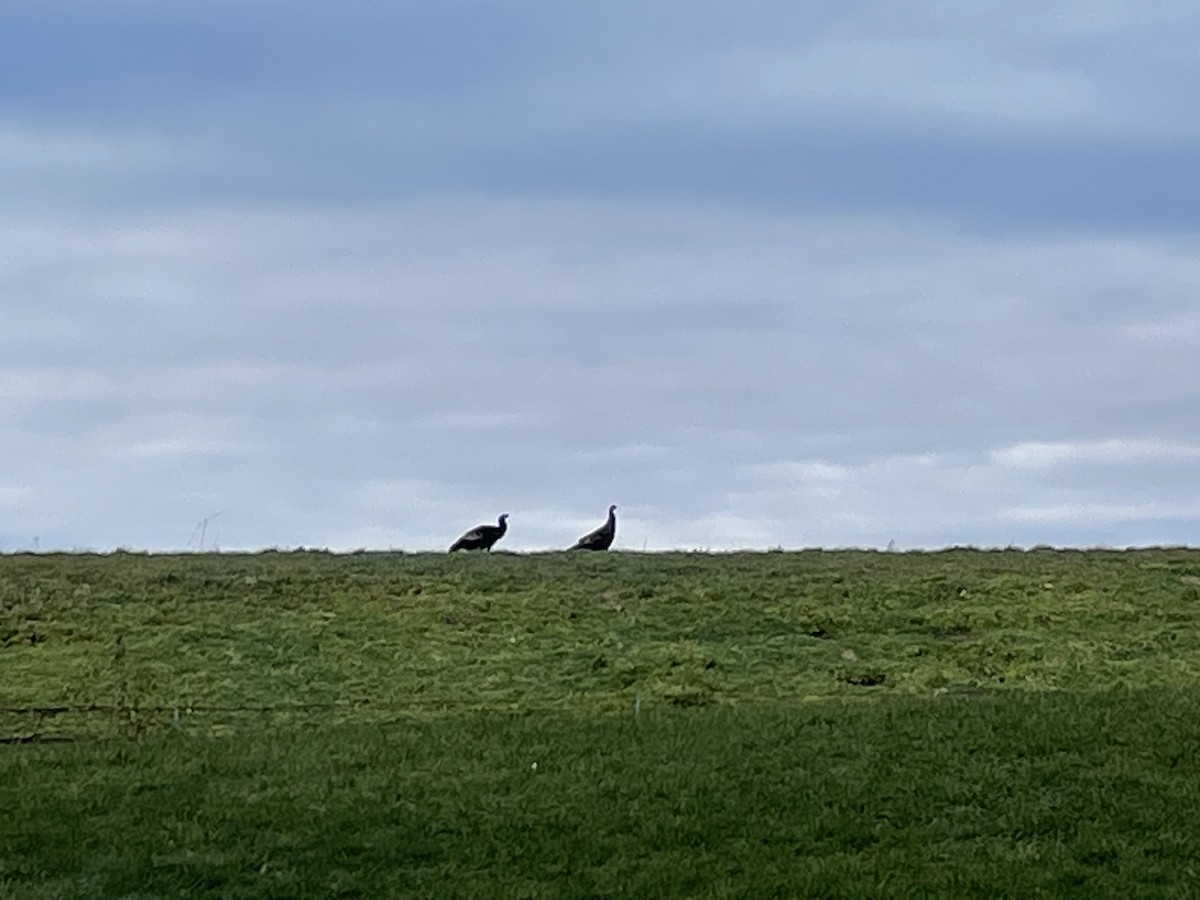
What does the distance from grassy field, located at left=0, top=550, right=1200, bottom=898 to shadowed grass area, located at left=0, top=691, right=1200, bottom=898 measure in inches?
1.3

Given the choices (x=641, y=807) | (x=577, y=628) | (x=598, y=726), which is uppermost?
(x=577, y=628)

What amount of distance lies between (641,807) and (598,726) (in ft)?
8.09

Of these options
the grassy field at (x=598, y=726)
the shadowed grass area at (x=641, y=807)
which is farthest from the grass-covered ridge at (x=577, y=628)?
the shadowed grass area at (x=641, y=807)

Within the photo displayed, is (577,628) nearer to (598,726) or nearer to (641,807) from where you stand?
(598,726)

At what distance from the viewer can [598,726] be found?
46.2ft

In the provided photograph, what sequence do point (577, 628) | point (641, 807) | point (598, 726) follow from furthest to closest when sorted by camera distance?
point (577, 628) < point (598, 726) < point (641, 807)

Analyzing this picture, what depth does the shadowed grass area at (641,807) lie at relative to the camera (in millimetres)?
10320

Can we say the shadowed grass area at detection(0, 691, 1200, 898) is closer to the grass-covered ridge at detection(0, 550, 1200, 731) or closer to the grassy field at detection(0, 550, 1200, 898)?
the grassy field at detection(0, 550, 1200, 898)

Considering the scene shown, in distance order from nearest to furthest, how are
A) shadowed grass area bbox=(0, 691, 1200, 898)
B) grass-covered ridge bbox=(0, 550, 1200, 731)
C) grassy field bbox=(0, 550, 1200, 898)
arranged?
shadowed grass area bbox=(0, 691, 1200, 898), grassy field bbox=(0, 550, 1200, 898), grass-covered ridge bbox=(0, 550, 1200, 731)

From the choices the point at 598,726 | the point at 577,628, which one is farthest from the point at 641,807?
the point at 577,628

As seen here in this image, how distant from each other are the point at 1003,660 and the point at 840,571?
514 centimetres

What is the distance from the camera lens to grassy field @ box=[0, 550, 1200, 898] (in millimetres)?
10617

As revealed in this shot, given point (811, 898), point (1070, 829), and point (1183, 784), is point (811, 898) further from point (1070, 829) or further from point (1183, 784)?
point (1183, 784)

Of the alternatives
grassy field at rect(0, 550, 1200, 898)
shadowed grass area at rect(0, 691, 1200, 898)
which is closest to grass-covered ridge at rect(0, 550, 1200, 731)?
grassy field at rect(0, 550, 1200, 898)
